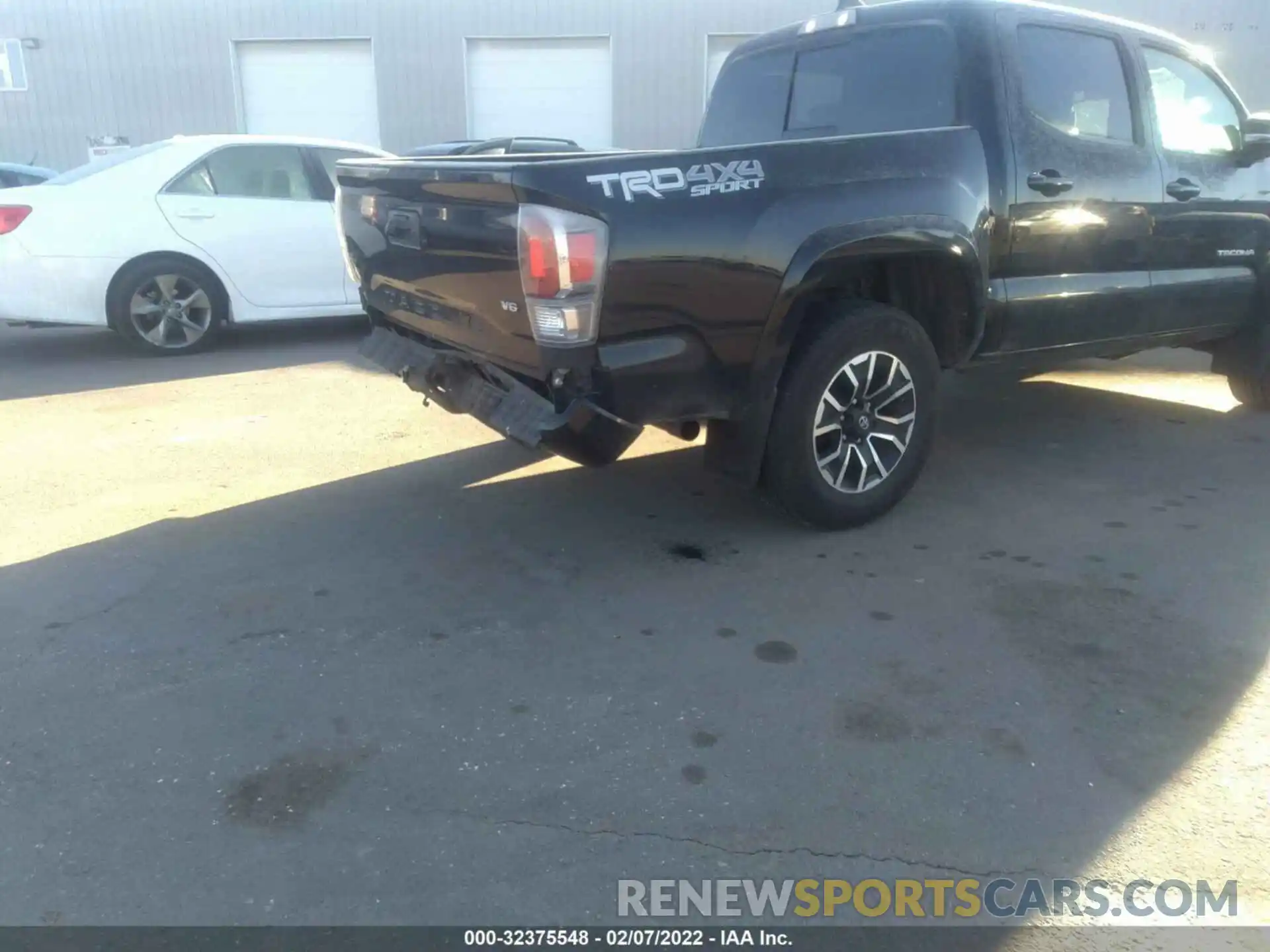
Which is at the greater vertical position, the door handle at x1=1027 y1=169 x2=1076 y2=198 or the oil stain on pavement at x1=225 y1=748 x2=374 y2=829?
the door handle at x1=1027 y1=169 x2=1076 y2=198

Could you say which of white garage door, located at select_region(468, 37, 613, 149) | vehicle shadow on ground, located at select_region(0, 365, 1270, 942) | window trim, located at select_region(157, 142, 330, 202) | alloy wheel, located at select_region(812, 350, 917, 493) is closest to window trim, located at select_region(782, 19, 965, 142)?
alloy wheel, located at select_region(812, 350, 917, 493)

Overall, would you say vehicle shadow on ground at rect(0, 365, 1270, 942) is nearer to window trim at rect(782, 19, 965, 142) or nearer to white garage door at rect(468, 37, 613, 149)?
window trim at rect(782, 19, 965, 142)

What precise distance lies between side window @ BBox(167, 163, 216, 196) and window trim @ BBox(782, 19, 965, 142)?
4.84 m

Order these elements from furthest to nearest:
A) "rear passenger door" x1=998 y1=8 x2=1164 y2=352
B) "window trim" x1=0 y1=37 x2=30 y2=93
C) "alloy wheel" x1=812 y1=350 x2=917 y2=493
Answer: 1. "window trim" x1=0 y1=37 x2=30 y2=93
2. "rear passenger door" x1=998 y1=8 x2=1164 y2=352
3. "alloy wheel" x1=812 y1=350 x2=917 y2=493

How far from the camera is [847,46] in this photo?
4.69 metres

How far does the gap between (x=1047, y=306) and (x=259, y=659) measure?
3550 mm

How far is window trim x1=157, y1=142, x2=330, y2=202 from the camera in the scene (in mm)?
7625

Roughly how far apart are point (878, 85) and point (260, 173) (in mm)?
5340

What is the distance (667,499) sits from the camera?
470 cm

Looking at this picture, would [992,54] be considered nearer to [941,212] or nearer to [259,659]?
[941,212]

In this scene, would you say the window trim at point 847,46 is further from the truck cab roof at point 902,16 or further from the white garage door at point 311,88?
the white garage door at point 311,88

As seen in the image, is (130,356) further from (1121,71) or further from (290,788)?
(1121,71)

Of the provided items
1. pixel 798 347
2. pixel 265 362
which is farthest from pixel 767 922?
pixel 265 362

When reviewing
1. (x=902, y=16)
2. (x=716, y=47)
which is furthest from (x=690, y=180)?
(x=716, y=47)
